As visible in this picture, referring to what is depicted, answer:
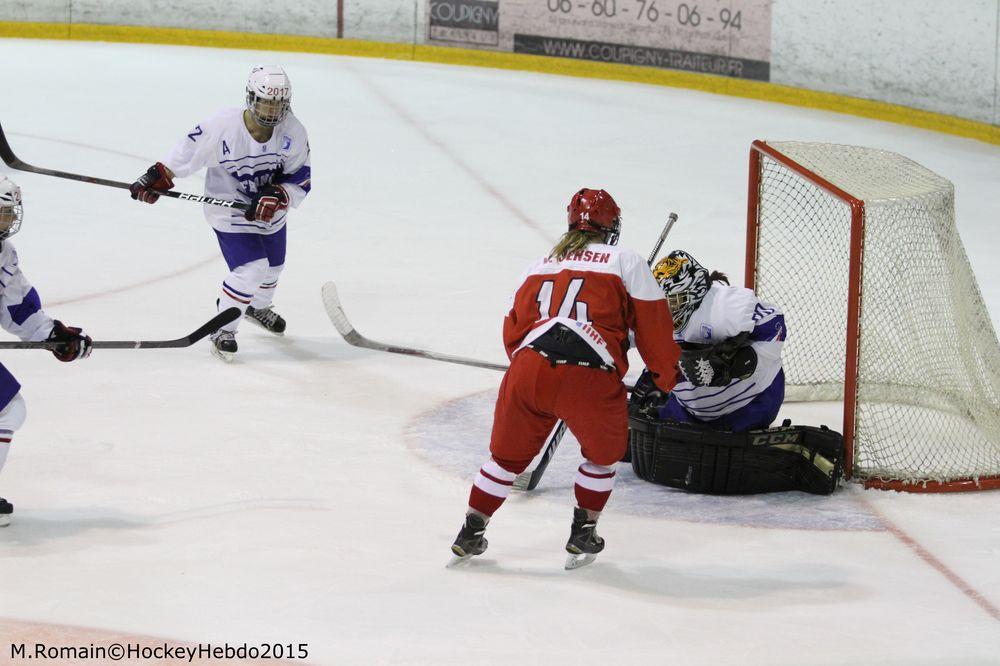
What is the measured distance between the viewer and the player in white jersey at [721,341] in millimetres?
4031

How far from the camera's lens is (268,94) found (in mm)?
5188

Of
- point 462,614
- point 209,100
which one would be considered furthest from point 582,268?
point 209,100

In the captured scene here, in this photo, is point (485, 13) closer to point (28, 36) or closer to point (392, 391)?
point (28, 36)

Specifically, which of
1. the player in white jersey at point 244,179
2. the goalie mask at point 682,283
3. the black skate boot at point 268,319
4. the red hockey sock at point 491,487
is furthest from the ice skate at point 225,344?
the red hockey sock at point 491,487

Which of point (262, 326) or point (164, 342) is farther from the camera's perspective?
point (262, 326)

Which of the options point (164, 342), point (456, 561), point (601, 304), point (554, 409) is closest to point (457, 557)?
point (456, 561)

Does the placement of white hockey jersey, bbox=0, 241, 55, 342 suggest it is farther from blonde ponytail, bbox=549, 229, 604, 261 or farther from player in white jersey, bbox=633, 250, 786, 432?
player in white jersey, bbox=633, 250, 786, 432

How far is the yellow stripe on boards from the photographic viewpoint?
34.5ft

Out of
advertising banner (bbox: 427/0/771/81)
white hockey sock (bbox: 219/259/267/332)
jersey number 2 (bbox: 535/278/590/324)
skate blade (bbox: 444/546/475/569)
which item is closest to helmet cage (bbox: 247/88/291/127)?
white hockey sock (bbox: 219/259/267/332)

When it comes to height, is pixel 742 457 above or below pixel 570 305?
below

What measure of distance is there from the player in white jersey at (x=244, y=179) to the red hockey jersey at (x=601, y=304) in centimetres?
212

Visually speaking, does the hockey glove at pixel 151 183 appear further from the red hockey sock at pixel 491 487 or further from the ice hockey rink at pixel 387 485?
the red hockey sock at pixel 491 487

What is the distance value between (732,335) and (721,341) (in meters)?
0.04

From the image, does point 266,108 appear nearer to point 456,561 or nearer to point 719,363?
point 719,363
